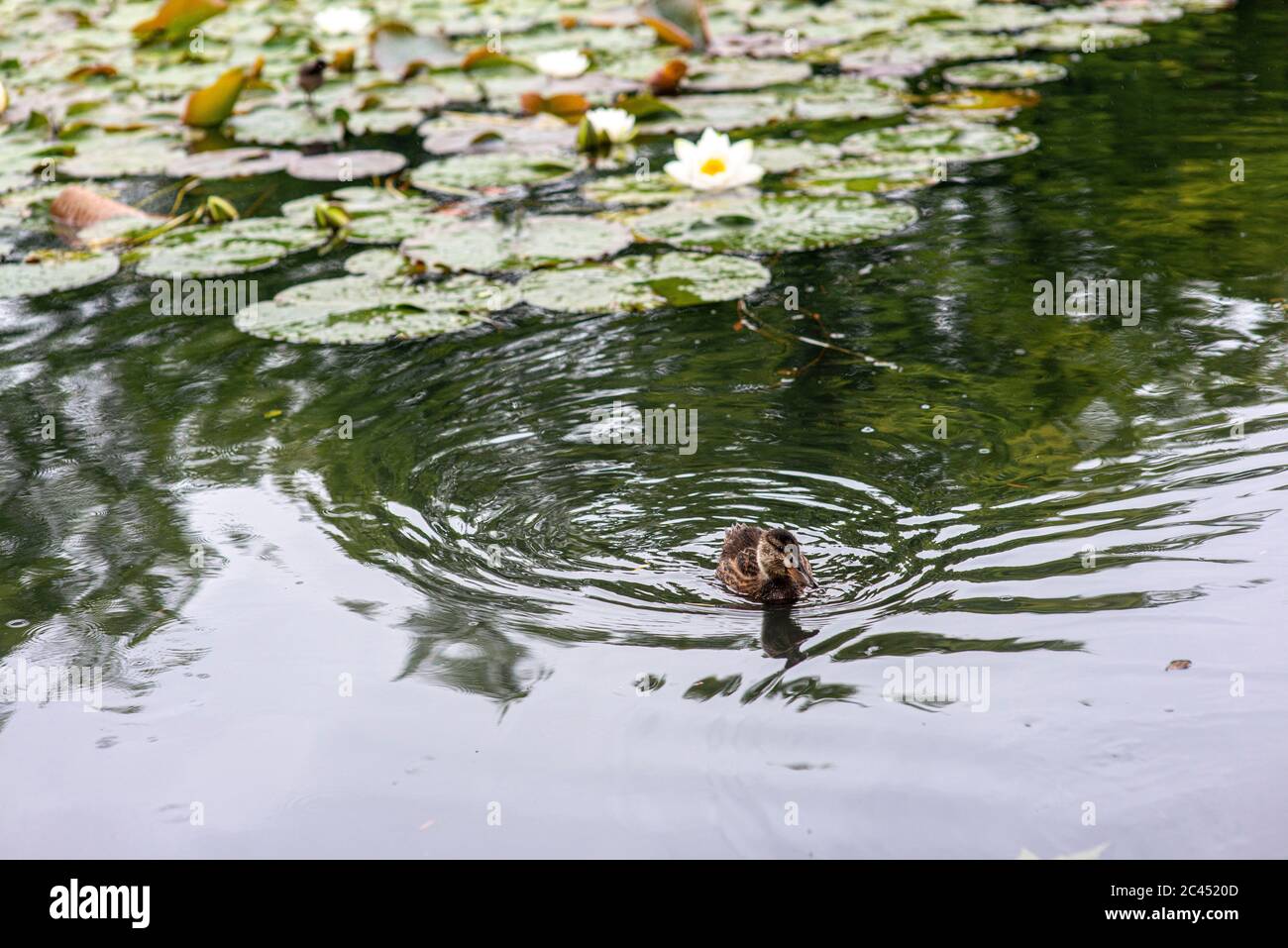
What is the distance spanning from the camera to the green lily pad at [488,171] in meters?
8.20

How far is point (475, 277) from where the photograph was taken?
21.7 ft

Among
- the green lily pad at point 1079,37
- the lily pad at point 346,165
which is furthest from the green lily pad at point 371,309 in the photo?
the green lily pad at point 1079,37

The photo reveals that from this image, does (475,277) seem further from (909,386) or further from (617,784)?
(617,784)

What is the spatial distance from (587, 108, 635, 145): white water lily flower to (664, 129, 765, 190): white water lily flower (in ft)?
4.60

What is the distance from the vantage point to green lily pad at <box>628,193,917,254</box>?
270 inches

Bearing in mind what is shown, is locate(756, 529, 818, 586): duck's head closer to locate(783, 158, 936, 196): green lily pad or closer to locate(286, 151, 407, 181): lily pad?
locate(783, 158, 936, 196): green lily pad

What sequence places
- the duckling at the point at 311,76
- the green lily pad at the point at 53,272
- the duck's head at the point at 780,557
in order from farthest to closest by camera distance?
1. the duckling at the point at 311,76
2. the green lily pad at the point at 53,272
3. the duck's head at the point at 780,557

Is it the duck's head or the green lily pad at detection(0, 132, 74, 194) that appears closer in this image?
the duck's head

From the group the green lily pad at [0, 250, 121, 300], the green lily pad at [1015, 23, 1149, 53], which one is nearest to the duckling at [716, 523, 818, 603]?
the green lily pad at [0, 250, 121, 300]

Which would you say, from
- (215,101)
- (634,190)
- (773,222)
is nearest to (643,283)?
(773,222)

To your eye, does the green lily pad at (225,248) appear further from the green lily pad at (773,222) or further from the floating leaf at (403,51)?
the floating leaf at (403,51)

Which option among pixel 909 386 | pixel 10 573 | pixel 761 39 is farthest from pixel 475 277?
pixel 761 39

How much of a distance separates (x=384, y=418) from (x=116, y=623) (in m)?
1.60

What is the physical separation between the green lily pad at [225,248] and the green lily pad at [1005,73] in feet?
18.3
